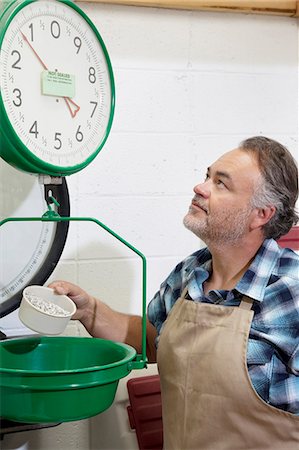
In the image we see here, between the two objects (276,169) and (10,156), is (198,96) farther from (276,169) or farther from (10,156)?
(10,156)

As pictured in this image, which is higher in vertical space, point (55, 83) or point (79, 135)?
point (55, 83)

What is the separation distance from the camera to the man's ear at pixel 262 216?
1494 millimetres

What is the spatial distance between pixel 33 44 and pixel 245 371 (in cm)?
78

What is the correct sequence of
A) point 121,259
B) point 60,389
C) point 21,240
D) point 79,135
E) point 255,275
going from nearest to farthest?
point 60,389, point 79,135, point 255,275, point 21,240, point 121,259

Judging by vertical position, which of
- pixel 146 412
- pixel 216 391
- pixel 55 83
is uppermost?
pixel 55 83

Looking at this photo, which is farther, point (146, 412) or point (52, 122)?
point (146, 412)

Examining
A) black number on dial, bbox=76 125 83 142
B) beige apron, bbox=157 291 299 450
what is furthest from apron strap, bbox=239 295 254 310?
black number on dial, bbox=76 125 83 142

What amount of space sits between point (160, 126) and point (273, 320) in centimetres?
68

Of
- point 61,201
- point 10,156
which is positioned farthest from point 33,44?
point 61,201

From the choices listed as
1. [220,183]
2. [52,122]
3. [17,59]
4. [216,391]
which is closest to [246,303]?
[216,391]

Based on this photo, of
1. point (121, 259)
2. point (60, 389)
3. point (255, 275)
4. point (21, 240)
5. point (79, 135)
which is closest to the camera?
point (60, 389)

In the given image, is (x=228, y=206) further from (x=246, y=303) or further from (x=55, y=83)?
(x=55, y=83)

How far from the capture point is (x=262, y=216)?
151cm

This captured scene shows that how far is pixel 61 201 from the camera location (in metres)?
1.66
